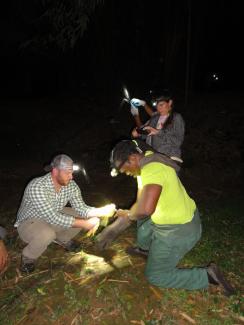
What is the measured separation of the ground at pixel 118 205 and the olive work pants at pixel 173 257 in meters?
0.22

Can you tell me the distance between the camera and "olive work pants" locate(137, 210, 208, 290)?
14.6 feet

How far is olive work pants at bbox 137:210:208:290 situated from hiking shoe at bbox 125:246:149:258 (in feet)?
2.32

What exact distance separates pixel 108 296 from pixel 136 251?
37.0 inches

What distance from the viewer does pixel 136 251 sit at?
17.6 feet

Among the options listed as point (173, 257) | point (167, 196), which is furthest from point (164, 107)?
point (173, 257)

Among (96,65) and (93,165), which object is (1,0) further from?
(93,165)

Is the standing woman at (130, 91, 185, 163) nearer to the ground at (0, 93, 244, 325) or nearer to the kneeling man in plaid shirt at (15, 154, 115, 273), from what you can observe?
the kneeling man in plaid shirt at (15, 154, 115, 273)

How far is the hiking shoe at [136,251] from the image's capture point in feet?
17.4

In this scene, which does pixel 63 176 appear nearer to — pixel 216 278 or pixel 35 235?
pixel 35 235

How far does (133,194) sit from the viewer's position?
839 centimetres

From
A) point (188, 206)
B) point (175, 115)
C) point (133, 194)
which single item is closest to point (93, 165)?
point (133, 194)

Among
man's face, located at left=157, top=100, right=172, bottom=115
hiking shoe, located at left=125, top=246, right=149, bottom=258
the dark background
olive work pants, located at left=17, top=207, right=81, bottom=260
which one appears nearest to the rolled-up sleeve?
olive work pants, located at left=17, top=207, right=81, bottom=260

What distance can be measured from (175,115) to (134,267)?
2.31m

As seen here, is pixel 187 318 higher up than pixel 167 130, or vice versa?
pixel 167 130
